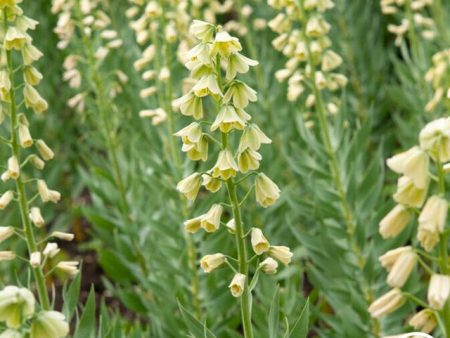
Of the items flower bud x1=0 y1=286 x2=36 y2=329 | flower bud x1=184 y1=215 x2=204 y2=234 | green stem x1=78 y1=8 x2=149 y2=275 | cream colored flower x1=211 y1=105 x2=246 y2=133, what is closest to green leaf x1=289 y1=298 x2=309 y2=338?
flower bud x1=184 y1=215 x2=204 y2=234

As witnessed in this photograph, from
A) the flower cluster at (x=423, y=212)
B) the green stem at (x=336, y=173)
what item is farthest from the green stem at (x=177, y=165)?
the flower cluster at (x=423, y=212)

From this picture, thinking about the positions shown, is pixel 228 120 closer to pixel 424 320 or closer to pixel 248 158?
pixel 248 158

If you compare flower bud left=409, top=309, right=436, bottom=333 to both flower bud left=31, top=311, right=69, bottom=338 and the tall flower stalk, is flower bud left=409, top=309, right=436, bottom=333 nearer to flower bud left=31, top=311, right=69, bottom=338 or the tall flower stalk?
the tall flower stalk

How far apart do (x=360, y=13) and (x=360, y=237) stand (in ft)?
9.80

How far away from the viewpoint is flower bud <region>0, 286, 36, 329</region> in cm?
177

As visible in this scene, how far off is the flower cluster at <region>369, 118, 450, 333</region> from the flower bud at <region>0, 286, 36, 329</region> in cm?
82

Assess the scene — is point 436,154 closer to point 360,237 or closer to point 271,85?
point 360,237

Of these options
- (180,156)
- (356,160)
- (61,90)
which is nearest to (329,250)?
(356,160)

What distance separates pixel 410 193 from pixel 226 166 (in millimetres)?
507

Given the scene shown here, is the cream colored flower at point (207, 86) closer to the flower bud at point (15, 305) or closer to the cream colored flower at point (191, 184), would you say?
the cream colored flower at point (191, 184)

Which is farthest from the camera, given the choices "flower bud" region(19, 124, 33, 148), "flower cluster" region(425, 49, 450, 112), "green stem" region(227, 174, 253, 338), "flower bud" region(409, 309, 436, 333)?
"flower cluster" region(425, 49, 450, 112)

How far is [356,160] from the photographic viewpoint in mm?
3637

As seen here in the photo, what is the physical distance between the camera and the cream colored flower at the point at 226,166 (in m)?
2.07

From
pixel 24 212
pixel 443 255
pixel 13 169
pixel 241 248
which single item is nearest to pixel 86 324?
pixel 24 212
